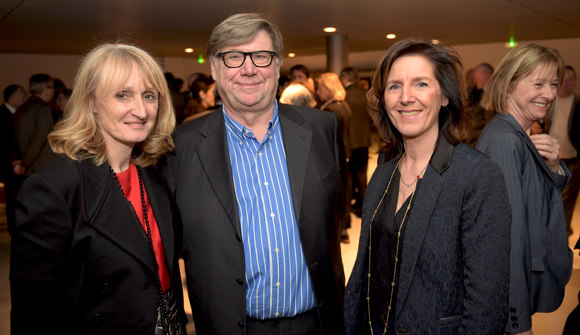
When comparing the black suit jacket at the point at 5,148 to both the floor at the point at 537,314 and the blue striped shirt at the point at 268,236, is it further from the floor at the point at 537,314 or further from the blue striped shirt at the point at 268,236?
the blue striped shirt at the point at 268,236

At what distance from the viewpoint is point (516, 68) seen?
1842 mm

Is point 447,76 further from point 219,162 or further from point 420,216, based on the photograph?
point 219,162

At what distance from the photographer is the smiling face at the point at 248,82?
1665 mm

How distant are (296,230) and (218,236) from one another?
33 centimetres

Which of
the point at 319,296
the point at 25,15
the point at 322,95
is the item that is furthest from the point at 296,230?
the point at 25,15

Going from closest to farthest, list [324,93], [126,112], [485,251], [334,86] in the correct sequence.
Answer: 1. [485,251]
2. [126,112]
3. [334,86]
4. [324,93]

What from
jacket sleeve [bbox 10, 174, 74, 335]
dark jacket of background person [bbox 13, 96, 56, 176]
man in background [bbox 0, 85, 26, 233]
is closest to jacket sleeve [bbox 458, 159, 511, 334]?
jacket sleeve [bbox 10, 174, 74, 335]

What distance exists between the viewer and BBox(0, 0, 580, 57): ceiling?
5.43 metres

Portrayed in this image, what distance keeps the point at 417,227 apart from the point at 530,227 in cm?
71

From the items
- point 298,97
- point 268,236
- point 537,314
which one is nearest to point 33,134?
point 298,97

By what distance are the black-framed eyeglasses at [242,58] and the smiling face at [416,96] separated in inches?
22.9

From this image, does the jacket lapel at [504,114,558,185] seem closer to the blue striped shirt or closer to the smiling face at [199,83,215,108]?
the blue striped shirt

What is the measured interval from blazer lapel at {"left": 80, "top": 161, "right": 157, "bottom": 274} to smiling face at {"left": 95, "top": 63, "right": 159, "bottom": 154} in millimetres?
131

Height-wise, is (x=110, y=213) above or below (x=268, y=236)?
above
